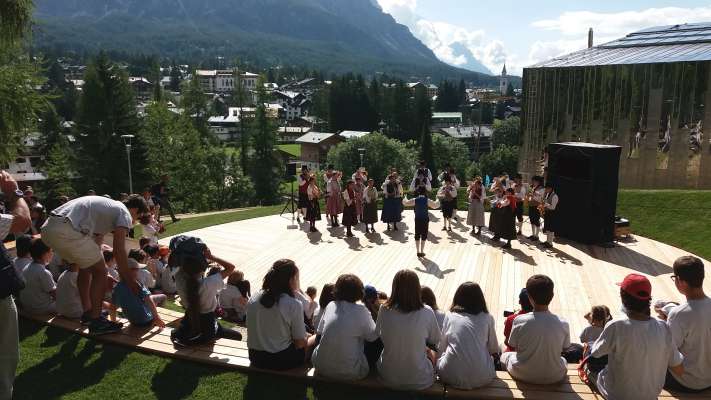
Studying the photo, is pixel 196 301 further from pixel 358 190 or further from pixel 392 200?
pixel 358 190

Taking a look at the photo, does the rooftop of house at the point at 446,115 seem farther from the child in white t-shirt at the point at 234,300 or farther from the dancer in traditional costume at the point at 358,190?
the child in white t-shirt at the point at 234,300

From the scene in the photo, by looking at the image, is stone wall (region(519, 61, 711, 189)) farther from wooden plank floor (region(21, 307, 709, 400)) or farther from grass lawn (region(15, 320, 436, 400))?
grass lawn (region(15, 320, 436, 400))

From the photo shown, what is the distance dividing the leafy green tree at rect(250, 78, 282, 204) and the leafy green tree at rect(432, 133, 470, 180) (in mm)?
25942

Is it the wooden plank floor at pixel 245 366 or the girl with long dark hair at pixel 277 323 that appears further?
the girl with long dark hair at pixel 277 323

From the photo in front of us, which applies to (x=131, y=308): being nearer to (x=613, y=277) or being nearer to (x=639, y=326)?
(x=639, y=326)

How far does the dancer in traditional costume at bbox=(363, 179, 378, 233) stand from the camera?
15266mm

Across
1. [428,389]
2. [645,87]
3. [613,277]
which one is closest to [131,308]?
[428,389]

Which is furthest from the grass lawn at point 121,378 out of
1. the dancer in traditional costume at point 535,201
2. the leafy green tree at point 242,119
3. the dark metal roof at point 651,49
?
the leafy green tree at point 242,119

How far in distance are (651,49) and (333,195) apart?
19.5 metres

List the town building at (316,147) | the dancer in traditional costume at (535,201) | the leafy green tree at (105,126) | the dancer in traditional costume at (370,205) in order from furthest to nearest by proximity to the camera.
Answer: the town building at (316,147) < the leafy green tree at (105,126) < the dancer in traditional costume at (370,205) < the dancer in traditional costume at (535,201)

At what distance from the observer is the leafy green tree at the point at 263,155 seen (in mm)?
53719

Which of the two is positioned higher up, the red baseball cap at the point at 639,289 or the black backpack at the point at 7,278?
the black backpack at the point at 7,278

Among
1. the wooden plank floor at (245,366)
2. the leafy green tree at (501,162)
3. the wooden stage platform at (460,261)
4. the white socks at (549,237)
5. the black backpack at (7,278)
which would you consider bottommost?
the leafy green tree at (501,162)

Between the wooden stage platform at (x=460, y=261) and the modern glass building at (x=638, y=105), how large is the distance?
990 cm
